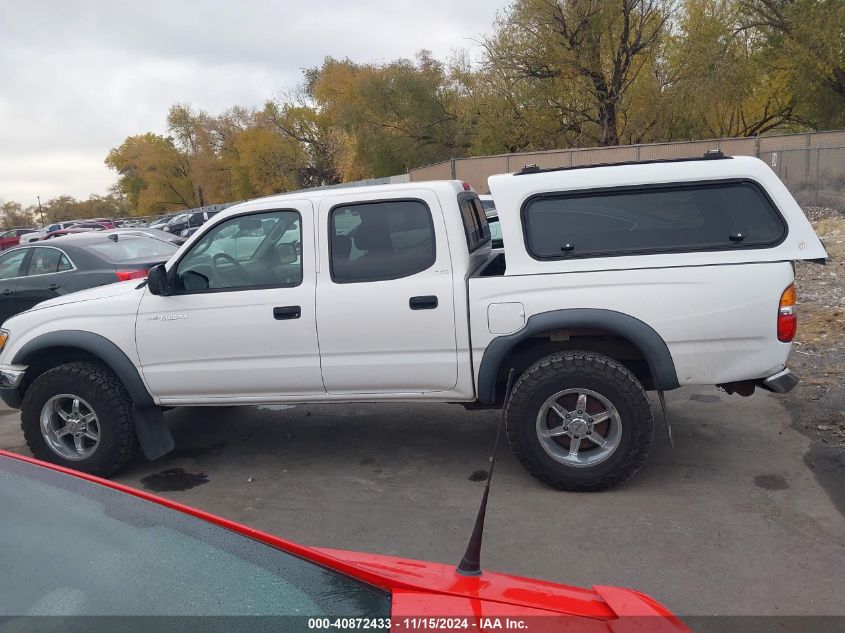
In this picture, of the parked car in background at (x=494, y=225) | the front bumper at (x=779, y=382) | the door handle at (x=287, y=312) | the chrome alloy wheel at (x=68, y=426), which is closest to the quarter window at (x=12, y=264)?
the chrome alloy wheel at (x=68, y=426)

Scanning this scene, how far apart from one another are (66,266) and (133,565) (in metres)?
8.68

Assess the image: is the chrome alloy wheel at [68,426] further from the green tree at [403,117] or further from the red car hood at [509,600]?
the green tree at [403,117]

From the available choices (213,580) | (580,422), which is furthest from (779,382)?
(213,580)

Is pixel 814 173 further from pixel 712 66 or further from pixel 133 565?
pixel 133 565

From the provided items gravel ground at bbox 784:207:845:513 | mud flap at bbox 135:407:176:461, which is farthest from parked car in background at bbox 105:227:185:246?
gravel ground at bbox 784:207:845:513

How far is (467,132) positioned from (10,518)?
43.3 m

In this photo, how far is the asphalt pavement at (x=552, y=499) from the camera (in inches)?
145

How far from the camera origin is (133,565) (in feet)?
6.10

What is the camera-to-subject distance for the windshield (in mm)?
1711

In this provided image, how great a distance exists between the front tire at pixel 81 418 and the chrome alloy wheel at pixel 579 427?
9.91ft

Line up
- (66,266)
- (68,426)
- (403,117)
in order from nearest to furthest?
(68,426) → (66,266) → (403,117)

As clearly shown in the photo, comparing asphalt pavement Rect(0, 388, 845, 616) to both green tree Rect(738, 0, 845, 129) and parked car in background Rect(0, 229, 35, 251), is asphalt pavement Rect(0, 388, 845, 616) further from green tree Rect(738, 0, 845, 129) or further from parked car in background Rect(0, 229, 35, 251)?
parked car in background Rect(0, 229, 35, 251)

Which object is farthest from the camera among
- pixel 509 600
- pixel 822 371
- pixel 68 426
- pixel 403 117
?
pixel 403 117

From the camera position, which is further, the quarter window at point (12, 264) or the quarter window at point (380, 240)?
the quarter window at point (12, 264)
